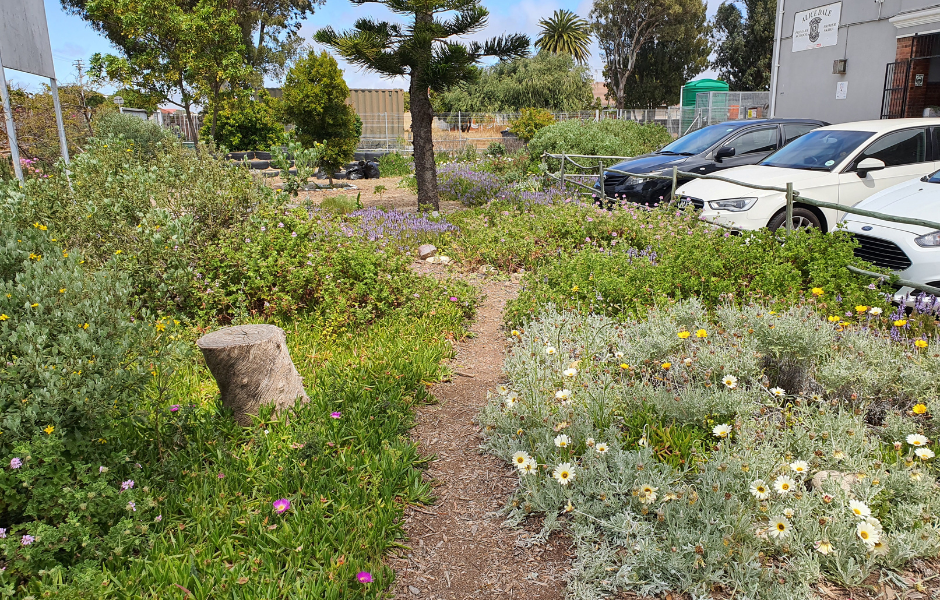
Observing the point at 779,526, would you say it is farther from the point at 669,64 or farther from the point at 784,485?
the point at 669,64

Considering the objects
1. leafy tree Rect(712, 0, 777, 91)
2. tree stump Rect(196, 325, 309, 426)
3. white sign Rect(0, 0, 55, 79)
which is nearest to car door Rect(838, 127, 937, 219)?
tree stump Rect(196, 325, 309, 426)

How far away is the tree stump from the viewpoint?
3.67 m

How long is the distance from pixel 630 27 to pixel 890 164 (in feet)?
146

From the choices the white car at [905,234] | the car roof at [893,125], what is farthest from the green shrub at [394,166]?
the white car at [905,234]

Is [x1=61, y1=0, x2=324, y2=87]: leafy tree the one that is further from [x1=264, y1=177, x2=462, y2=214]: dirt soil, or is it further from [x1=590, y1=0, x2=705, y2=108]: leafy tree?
[x1=590, y1=0, x2=705, y2=108]: leafy tree

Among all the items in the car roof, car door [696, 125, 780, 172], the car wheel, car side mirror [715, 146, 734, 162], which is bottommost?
the car wheel

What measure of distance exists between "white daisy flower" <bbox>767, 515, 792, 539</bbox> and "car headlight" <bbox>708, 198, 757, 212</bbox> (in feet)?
19.2

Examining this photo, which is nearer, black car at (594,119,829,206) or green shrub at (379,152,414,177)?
black car at (594,119,829,206)

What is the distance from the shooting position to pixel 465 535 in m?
3.10

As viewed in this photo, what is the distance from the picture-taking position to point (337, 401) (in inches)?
159

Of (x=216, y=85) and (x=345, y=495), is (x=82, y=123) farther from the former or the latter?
(x=345, y=495)

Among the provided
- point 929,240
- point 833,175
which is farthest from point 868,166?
point 929,240

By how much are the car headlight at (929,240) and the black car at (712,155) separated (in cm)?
411

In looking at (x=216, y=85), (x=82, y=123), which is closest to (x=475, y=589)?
(x=216, y=85)
